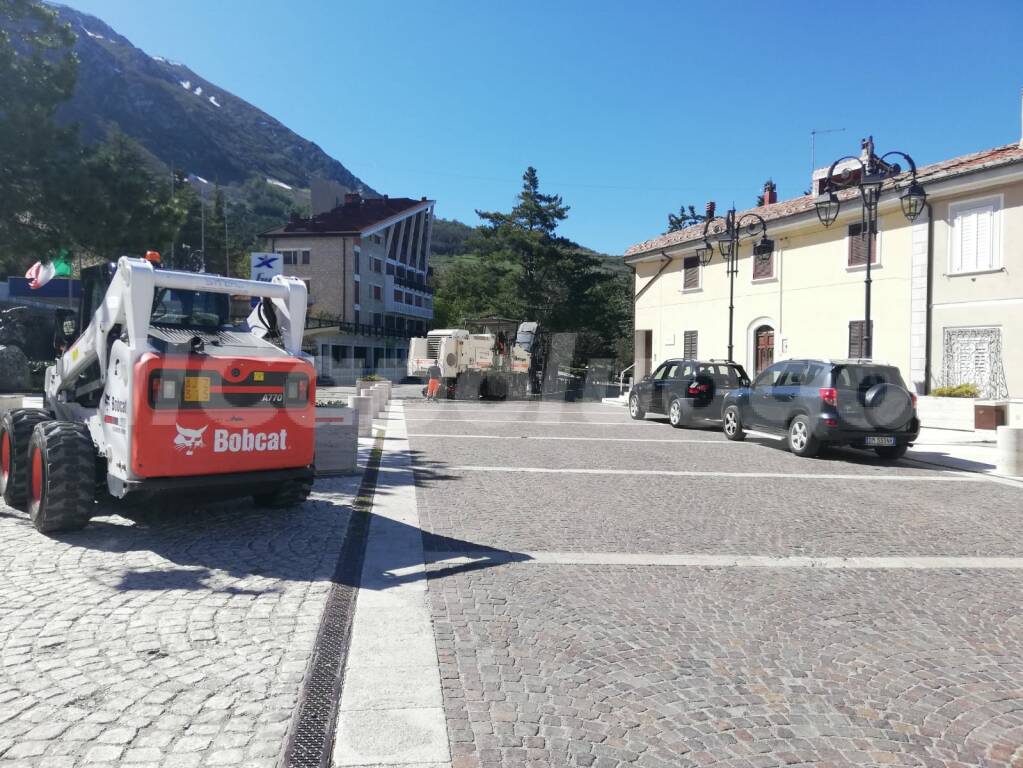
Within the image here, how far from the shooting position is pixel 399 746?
3.05m

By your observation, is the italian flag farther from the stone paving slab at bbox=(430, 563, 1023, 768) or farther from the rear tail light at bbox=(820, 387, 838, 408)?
the rear tail light at bbox=(820, 387, 838, 408)

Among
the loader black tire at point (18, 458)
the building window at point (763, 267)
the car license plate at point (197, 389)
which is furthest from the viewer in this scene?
the building window at point (763, 267)

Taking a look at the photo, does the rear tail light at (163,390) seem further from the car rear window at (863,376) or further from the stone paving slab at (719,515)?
the car rear window at (863,376)

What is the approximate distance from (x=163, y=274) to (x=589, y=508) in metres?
4.72

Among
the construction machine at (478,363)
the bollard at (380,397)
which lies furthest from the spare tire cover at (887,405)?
the construction machine at (478,363)

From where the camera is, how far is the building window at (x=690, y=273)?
27.8 metres

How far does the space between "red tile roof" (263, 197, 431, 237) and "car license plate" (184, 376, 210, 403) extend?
51.3 metres

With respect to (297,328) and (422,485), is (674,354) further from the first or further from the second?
(297,328)

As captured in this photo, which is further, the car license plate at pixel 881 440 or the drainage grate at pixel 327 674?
the car license plate at pixel 881 440

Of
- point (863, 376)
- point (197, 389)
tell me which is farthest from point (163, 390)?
point (863, 376)

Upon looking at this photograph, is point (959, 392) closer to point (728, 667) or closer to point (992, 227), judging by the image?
point (992, 227)

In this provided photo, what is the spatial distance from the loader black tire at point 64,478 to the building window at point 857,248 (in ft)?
66.6

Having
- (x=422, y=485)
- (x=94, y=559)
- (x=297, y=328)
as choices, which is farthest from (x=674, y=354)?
(x=94, y=559)

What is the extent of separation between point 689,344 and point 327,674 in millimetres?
25808
